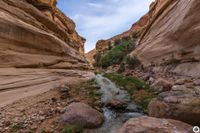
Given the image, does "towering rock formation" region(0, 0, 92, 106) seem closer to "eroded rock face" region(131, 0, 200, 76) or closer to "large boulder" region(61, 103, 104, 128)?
"large boulder" region(61, 103, 104, 128)

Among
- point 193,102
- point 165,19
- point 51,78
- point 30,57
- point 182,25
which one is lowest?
point 193,102

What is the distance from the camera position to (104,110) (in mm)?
11039

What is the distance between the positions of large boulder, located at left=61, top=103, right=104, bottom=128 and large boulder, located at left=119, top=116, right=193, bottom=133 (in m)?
2.37

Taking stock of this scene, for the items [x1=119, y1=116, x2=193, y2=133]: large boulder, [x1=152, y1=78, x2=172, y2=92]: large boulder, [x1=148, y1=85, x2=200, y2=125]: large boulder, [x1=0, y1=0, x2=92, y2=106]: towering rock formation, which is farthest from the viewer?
[x1=0, y1=0, x2=92, y2=106]: towering rock formation

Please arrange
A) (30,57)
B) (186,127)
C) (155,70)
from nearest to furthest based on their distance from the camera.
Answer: (186,127), (30,57), (155,70)

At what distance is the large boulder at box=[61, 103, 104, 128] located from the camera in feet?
28.6

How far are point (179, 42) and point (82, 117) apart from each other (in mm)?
11030

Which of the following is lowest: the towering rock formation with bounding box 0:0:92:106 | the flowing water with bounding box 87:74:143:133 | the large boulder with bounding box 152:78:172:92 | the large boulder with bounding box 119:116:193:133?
the flowing water with bounding box 87:74:143:133

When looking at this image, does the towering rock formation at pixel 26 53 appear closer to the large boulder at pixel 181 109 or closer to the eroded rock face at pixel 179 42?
the large boulder at pixel 181 109

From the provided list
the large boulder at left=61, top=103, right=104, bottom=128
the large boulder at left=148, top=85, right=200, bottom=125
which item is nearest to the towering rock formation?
the large boulder at left=61, top=103, right=104, bottom=128

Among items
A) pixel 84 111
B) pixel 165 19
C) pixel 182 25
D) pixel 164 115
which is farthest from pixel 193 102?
pixel 165 19

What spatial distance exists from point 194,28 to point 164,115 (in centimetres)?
872

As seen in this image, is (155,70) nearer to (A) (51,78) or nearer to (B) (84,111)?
(A) (51,78)

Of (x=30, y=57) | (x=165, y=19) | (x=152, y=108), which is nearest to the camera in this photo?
(x=152, y=108)
